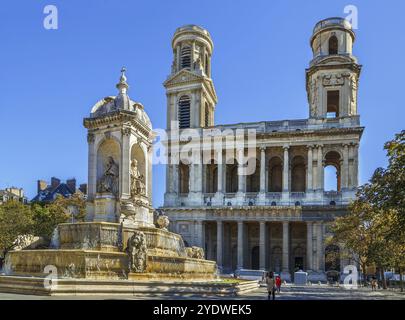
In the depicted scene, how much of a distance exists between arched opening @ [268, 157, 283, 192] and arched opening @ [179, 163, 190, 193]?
1165 centimetres

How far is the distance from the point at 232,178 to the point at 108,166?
46.7m

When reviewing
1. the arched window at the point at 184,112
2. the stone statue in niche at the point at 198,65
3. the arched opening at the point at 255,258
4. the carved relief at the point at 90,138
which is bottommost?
the arched opening at the point at 255,258

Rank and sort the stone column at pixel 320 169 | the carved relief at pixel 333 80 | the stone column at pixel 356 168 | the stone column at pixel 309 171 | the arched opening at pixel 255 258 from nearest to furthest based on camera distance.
Answer: the stone column at pixel 356 168
the stone column at pixel 320 169
the stone column at pixel 309 171
the carved relief at pixel 333 80
the arched opening at pixel 255 258

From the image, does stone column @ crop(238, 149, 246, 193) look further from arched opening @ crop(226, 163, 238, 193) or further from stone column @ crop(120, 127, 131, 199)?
stone column @ crop(120, 127, 131, 199)

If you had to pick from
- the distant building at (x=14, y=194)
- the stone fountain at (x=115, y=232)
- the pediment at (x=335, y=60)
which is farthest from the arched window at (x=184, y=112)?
the stone fountain at (x=115, y=232)

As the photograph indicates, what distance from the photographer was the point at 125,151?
23.3 metres

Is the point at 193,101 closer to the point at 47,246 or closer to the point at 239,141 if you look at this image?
the point at 239,141

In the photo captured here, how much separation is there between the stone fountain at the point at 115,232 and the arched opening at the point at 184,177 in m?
41.3

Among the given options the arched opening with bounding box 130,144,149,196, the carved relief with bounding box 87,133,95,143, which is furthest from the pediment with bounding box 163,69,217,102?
the carved relief with bounding box 87,133,95,143

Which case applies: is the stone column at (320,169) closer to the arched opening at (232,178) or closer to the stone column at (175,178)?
the arched opening at (232,178)

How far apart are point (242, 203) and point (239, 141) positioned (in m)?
8.41

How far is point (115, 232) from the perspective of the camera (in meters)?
20.9

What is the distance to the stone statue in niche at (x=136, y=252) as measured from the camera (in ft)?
63.9
